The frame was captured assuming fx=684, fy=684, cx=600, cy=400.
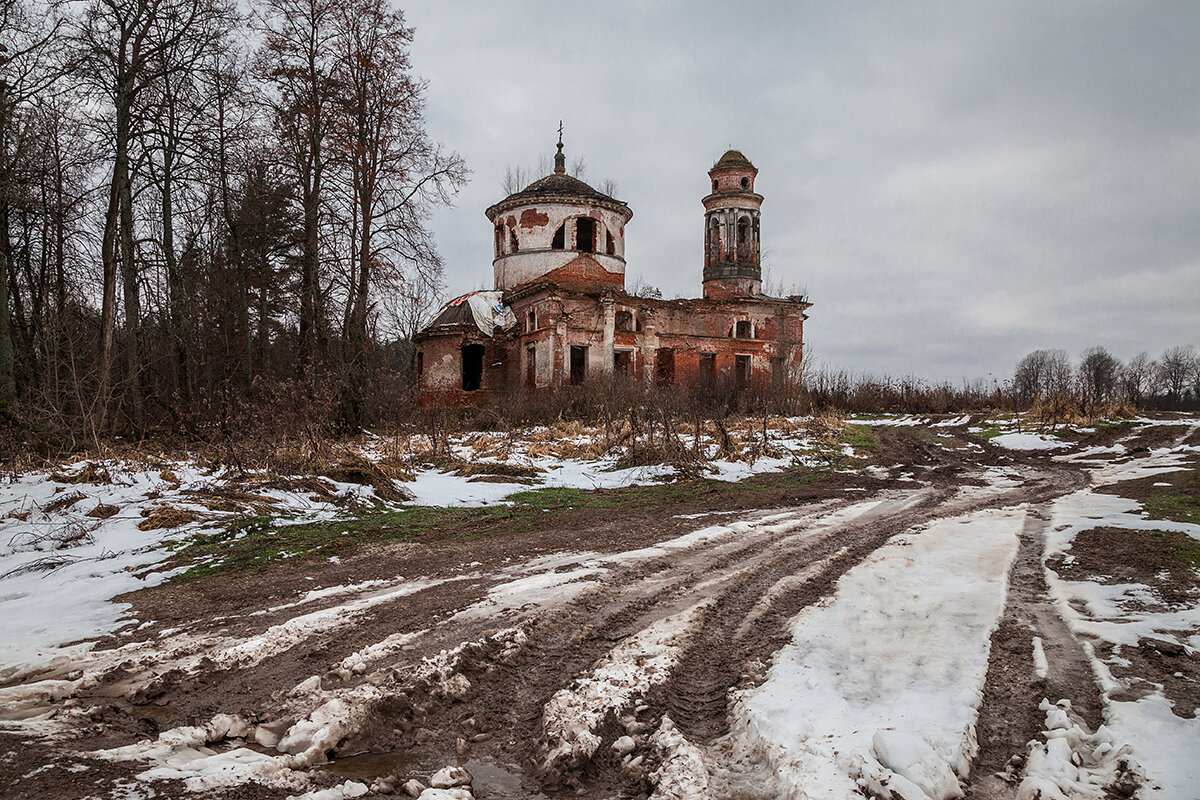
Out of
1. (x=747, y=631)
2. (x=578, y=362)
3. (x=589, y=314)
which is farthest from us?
(x=578, y=362)

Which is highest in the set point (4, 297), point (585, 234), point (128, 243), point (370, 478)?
point (585, 234)

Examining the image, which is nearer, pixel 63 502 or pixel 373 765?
pixel 373 765

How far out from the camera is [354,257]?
60.9 feet

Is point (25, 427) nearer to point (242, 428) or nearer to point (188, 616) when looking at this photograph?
point (242, 428)

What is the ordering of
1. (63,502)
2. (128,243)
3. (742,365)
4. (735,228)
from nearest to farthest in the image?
(63,502)
(128,243)
(742,365)
(735,228)

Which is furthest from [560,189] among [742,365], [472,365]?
[742,365]

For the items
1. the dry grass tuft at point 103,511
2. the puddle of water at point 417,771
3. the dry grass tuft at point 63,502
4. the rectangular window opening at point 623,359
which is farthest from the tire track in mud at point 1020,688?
the rectangular window opening at point 623,359

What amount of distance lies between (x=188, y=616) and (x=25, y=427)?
8.09 meters

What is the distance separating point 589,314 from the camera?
29000 millimetres

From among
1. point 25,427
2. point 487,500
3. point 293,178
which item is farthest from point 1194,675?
point 293,178

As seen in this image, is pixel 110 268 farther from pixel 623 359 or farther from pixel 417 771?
pixel 623 359

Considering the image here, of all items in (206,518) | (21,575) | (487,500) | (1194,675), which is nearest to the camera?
(1194,675)

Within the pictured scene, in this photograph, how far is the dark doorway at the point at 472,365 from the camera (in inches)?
1235

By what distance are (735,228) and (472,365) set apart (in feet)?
50.3
